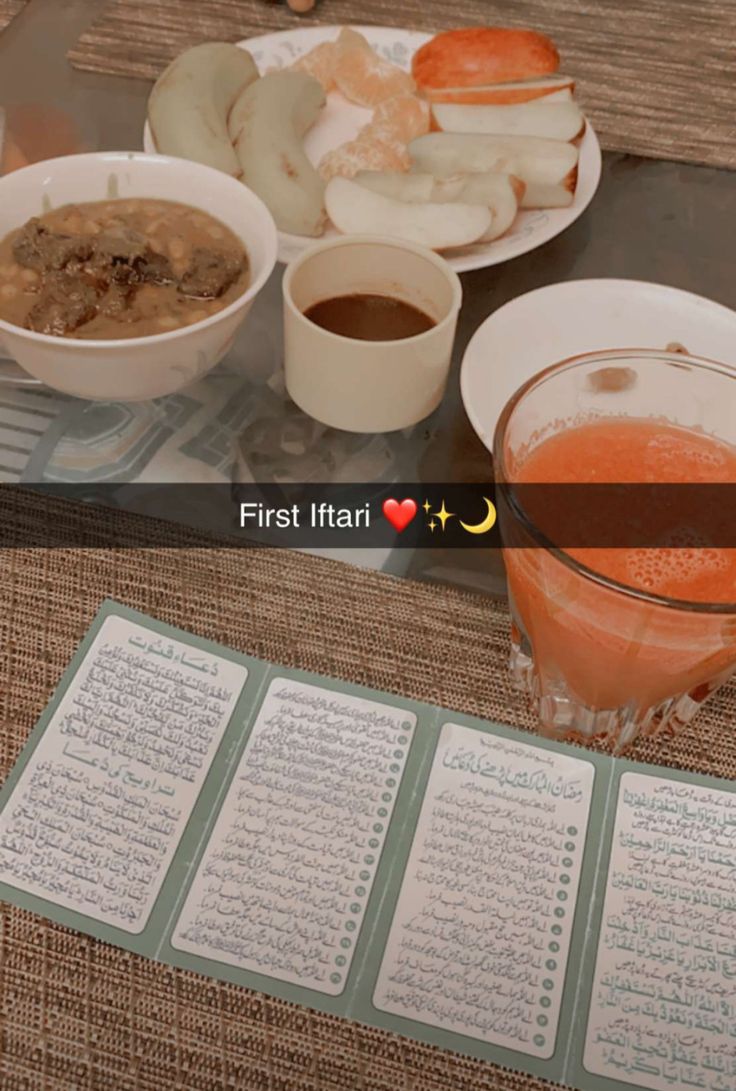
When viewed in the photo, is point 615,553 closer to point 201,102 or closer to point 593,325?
point 593,325

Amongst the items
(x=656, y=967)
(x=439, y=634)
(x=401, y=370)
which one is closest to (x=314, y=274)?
(x=401, y=370)

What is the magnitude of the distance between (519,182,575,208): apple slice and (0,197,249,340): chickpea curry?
0.96 feet

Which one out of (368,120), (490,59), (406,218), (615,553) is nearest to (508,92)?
(490,59)

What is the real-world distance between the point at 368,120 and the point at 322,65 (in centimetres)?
8

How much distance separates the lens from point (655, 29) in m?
1.25

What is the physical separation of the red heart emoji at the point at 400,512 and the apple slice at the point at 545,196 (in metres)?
0.33

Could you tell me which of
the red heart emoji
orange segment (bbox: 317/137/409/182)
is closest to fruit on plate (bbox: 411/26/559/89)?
orange segment (bbox: 317/137/409/182)

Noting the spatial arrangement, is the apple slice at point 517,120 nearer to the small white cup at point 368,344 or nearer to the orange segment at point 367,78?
the orange segment at point 367,78

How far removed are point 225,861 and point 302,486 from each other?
32cm

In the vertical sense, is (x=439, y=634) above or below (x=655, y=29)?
below

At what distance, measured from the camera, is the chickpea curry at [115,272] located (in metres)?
0.74

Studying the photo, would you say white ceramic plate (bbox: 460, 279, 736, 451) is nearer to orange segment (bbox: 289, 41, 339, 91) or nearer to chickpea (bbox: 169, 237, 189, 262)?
chickpea (bbox: 169, 237, 189, 262)

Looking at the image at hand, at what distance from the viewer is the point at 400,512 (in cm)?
79

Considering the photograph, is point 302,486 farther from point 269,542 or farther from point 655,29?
point 655,29
